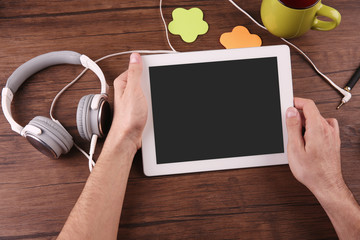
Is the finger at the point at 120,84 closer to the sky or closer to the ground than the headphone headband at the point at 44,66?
closer to the ground

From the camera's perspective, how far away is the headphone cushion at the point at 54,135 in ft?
2.48

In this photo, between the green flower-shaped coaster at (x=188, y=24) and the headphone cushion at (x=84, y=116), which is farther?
the green flower-shaped coaster at (x=188, y=24)

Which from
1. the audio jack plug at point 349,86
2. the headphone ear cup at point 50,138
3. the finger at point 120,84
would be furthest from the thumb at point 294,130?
the headphone ear cup at point 50,138

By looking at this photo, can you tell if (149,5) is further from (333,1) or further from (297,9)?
(333,1)

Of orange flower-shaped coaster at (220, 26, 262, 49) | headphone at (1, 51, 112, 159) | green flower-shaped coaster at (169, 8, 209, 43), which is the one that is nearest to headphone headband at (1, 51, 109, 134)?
headphone at (1, 51, 112, 159)

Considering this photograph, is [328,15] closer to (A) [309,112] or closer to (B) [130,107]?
(A) [309,112]

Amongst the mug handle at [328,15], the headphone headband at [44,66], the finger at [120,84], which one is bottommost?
the finger at [120,84]

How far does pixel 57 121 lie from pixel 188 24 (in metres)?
0.51

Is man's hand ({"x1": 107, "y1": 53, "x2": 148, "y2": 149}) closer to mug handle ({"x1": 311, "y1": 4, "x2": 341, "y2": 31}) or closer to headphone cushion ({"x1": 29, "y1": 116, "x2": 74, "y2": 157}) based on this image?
headphone cushion ({"x1": 29, "y1": 116, "x2": 74, "y2": 157})

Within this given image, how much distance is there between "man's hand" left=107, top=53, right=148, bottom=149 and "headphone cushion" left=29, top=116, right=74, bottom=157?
0.12 meters

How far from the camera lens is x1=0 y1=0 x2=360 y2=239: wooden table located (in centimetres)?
81

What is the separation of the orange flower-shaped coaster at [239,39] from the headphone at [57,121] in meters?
0.41

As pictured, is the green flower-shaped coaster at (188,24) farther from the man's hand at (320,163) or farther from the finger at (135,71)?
the man's hand at (320,163)

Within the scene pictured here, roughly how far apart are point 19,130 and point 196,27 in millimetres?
617
